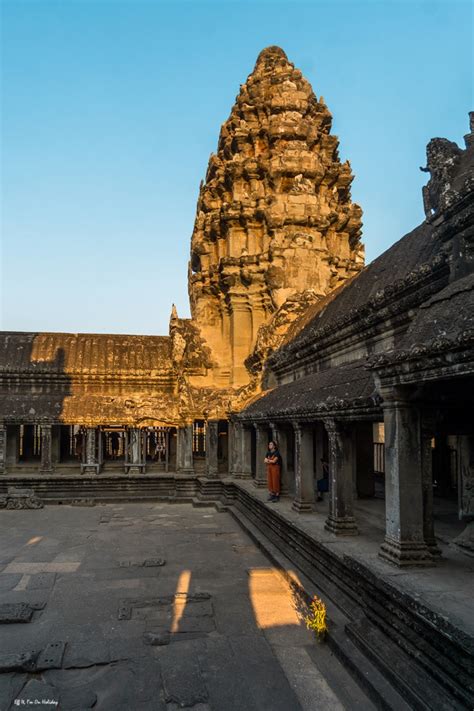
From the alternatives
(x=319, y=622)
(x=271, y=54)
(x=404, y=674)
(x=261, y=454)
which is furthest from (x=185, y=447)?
(x=271, y=54)

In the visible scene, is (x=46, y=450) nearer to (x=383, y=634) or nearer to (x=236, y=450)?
(x=236, y=450)

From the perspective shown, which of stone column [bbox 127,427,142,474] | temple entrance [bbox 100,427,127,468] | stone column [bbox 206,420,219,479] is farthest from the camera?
temple entrance [bbox 100,427,127,468]

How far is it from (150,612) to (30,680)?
83.1 inches

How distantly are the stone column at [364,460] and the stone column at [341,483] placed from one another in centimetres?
432

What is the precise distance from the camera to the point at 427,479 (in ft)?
20.1

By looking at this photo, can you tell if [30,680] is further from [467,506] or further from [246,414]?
[246,414]

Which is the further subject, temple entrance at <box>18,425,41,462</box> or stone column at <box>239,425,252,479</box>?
temple entrance at <box>18,425,41,462</box>

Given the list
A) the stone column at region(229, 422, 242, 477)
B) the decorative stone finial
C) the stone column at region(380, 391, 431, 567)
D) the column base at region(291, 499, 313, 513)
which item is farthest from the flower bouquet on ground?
the decorative stone finial

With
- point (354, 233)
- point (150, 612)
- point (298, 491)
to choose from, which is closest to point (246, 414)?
point (298, 491)

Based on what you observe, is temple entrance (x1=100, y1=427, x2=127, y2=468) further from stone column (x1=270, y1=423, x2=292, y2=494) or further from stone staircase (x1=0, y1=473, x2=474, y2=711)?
stone staircase (x1=0, y1=473, x2=474, y2=711)

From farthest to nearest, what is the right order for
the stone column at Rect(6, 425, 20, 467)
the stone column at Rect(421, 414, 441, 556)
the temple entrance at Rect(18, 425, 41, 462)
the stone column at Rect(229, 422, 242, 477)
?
the temple entrance at Rect(18, 425, 41, 462) < the stone column at Rect(6, 425, 20, 467) < the stone column at Rect(229, 422, 242, 477) < the stone column at Rect(421, 414, 441, 556)

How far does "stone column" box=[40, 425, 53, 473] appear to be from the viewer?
18641 millimetres

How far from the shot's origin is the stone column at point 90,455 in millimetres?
18891

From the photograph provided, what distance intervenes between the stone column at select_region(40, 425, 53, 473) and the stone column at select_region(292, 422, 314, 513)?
1086cm
